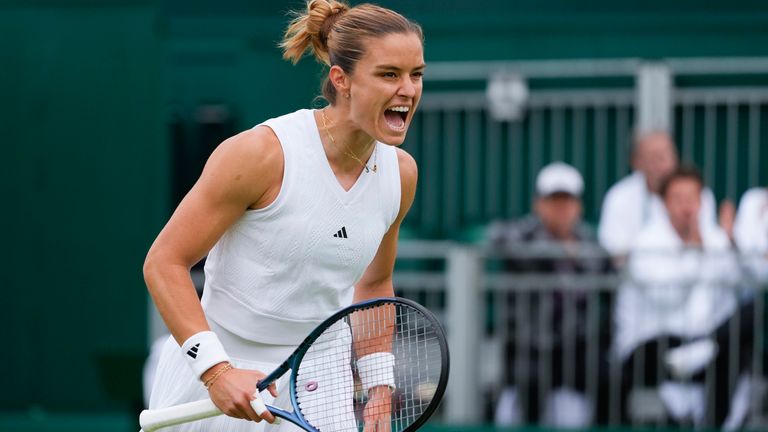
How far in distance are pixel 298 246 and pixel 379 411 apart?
526 millimetres

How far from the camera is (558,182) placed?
778 cm

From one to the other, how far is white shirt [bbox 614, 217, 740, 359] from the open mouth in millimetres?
3422

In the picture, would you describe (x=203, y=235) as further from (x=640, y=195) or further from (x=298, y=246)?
(x=640, y=195)

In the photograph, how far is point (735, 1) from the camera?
837 cm

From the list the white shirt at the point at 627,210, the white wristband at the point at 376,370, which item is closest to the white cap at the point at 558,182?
the white shirt at the point at 627,210

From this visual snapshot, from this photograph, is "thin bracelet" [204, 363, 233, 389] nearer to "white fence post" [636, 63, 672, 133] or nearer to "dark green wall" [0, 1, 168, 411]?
"dark green wall" [0, 1, 168, 411]

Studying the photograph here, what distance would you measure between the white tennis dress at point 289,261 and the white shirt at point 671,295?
3.21 meters

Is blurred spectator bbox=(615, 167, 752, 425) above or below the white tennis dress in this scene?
below

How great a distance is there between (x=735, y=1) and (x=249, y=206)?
202 inches

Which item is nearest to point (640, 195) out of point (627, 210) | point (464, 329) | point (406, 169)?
point (627, 210)

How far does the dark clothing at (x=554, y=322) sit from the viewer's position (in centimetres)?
721

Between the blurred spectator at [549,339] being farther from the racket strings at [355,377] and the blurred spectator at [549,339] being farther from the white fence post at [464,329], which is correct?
the racket strings at [355,377]

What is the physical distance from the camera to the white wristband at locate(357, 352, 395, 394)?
13.6 feet

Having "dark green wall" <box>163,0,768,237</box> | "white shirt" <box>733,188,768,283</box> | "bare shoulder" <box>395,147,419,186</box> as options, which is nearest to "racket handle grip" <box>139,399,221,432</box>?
"bare shoulder" <box>395,147,419,186</box>
